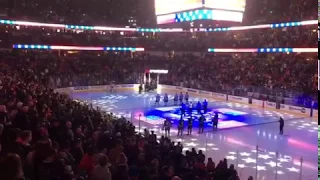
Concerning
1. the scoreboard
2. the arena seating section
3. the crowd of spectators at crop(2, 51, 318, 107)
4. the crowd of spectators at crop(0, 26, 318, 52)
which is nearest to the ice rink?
the arena seating section

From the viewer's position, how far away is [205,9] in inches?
1020

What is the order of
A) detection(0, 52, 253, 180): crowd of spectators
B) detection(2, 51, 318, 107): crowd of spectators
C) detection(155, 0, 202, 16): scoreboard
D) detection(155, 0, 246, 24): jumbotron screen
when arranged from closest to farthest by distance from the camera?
detection(0, 52, 253, 180): crowd of spectators, detection(155, 0, 246, 24): jumbotron screen, detection(155, 0, 202, 16): scoreboard, detection(2, 51, 318, 107): crowd of spectators

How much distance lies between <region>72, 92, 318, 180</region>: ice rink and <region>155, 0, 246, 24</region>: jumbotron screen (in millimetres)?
6889

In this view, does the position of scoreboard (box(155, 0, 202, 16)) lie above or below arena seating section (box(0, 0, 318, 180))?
above

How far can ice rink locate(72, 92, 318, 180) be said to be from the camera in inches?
533

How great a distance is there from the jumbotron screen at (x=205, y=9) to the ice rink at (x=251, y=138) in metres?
6.89

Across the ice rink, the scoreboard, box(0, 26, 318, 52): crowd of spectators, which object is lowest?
the ice rink

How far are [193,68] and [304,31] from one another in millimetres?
12924

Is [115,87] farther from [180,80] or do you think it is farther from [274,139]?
[274,139]

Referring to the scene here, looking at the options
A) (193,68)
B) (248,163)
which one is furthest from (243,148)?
(193,68)

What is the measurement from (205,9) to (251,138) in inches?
431

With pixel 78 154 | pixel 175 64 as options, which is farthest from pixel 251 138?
pixel 175 64

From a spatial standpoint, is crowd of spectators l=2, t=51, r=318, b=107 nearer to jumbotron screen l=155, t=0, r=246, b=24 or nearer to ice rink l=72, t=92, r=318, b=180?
ice rink l=72, t=92, r=318, b=180

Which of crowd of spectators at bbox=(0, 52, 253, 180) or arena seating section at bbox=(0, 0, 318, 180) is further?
arena seating section at bbox=(0, 0, 318, 180)
